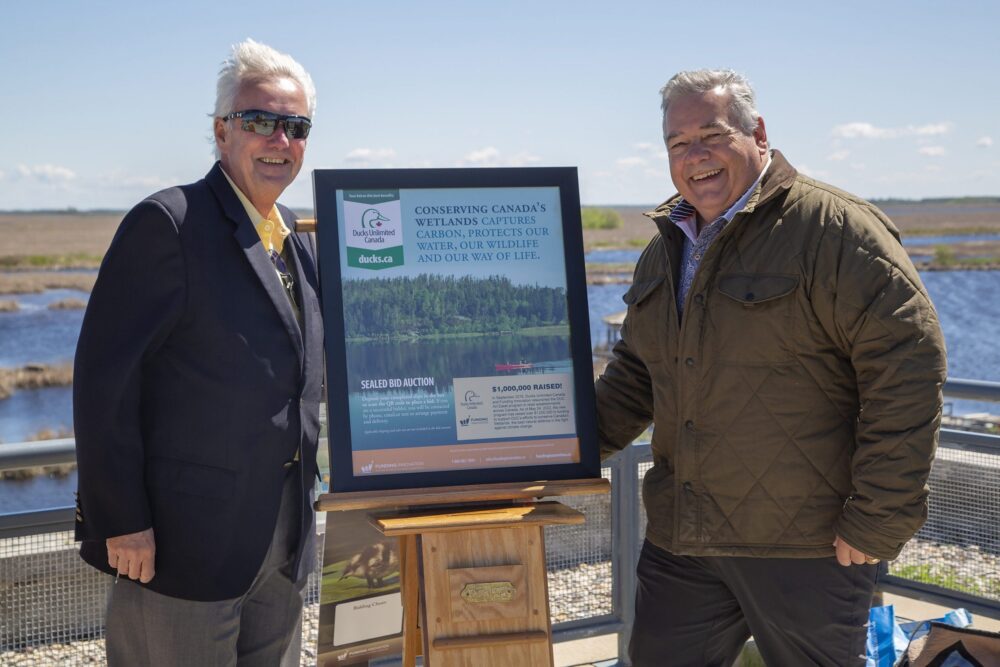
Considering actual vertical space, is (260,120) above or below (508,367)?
above

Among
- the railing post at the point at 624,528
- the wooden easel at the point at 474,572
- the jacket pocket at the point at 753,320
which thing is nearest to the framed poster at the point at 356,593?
the wooden easel at the point at 474,572

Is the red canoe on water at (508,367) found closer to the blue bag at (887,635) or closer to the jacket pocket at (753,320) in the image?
the jacket pocket at (753,320)

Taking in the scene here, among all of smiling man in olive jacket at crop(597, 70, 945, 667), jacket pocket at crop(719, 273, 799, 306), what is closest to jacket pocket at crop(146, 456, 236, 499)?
smiling man in olive jacket at crop(597, 70, 945, 667)

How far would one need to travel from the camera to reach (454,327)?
278 cm

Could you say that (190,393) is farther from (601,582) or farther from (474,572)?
(601,582)

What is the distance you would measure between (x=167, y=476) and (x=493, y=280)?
102cm

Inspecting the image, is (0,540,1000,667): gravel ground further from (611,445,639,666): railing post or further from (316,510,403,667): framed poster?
(316,510,403,667): framed poster

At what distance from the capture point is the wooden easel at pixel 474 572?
256 centimetres

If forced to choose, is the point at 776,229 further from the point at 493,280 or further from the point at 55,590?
the point at 55,590

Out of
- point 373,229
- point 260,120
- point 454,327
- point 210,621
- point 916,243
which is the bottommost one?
point 210,621

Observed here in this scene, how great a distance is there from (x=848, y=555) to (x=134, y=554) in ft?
5.81

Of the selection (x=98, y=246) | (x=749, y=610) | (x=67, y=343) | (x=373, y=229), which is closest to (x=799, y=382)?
(x=749, y=610)

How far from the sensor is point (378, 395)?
2.70m

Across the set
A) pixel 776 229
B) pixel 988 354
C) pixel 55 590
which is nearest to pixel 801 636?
pixel 776 229
